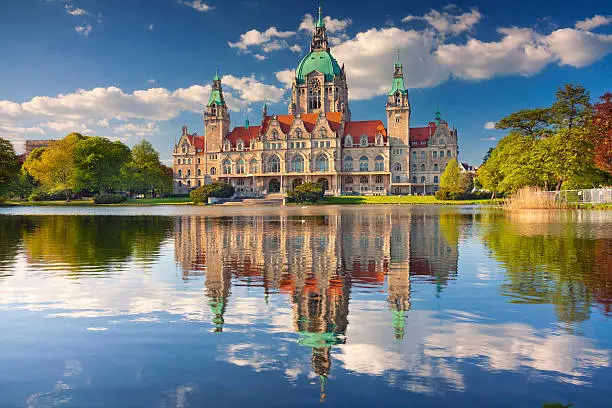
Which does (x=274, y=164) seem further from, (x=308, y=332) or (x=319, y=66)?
(x=308, y=332)

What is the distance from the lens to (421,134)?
408 feet

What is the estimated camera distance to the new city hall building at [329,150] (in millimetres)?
120062

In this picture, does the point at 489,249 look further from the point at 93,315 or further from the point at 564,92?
the point at 564,92

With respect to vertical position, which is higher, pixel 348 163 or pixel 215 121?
pixel 215 121

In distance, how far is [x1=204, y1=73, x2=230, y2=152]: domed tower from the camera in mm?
129625

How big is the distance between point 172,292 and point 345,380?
5393 millimetres

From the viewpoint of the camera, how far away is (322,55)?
138 metres

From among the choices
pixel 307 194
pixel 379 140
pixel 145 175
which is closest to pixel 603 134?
pixel 307 194

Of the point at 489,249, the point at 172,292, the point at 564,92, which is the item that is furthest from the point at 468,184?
the point at 172,292

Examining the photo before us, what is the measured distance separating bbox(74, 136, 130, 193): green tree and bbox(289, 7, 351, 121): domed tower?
5404cm

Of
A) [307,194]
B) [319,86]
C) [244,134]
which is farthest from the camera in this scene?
[319,86]

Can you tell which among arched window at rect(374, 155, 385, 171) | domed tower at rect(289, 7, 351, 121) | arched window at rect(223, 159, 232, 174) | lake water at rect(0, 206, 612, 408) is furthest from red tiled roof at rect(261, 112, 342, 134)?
lake water at rect(0, 206, 612, 408)

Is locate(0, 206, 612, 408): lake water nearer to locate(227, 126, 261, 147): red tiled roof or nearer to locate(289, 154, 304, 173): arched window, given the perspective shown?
locate(289, 154, 304, 173): arched window

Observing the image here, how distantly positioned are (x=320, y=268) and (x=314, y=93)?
414 ft
